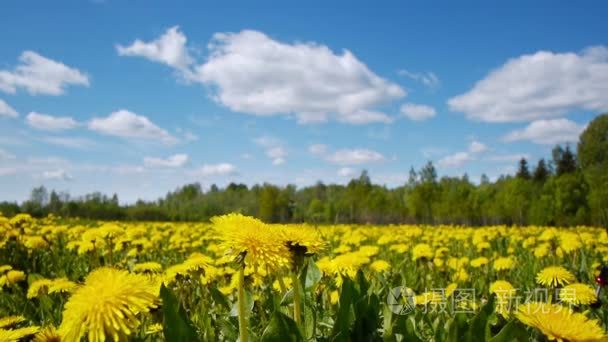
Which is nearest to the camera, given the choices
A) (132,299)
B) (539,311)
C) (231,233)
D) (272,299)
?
(132,299)

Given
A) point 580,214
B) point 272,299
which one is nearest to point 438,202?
point 580,214

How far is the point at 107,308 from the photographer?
1.00 metres

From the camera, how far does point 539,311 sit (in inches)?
54.4

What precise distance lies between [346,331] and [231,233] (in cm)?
56

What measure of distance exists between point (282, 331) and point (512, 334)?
0.65m

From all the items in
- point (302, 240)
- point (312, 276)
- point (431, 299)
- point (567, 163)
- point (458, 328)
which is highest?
point (567, 163)

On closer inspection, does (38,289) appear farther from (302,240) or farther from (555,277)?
(555,277)

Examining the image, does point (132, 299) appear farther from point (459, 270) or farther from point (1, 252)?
point (1, 252)

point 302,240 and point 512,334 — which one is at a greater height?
point 302,240

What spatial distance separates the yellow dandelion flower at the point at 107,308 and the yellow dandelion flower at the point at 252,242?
243 mm

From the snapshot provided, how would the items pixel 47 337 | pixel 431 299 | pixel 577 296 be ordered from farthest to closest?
pixel 431 299 → pixel 577 296 → pixel 47 337

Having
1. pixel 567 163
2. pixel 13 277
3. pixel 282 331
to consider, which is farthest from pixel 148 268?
pixel 567 163

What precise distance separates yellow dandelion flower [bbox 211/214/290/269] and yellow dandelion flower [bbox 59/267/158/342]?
0.24m

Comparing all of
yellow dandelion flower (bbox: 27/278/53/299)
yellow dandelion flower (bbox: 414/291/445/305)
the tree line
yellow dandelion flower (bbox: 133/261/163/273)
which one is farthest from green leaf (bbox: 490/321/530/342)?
the tree line
